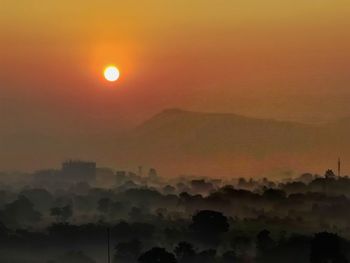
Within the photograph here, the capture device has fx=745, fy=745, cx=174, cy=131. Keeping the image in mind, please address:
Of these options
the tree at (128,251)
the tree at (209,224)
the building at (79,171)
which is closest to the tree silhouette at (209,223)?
the tree at (209,224)

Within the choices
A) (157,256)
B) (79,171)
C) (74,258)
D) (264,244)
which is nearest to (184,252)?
(157,256)

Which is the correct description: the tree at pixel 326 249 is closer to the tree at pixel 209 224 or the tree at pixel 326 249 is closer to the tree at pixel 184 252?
the tree at pixel 209 224

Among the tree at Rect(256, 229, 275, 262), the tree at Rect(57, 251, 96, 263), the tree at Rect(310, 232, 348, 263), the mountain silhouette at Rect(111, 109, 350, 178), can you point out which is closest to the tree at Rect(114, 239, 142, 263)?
the tree at Rect(57, 251, 96, 263)

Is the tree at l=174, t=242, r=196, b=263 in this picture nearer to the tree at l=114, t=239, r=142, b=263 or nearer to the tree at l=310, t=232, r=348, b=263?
the tree at l=114, t=239, r=142, b=263

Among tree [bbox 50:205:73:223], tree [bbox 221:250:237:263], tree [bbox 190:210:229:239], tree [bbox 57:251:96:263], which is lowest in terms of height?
tree [bbox 221:250:237:263]

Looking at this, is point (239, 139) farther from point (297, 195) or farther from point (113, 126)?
point (113, 126)

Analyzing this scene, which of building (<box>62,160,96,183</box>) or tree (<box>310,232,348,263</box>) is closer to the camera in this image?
tree (<box>310,232,348,263</box>)
